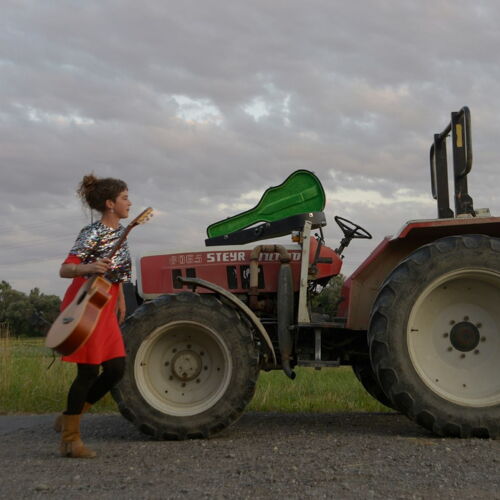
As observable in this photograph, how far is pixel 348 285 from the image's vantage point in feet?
20.2

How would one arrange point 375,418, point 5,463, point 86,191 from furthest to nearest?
point 375,418 → point 86,191 → point 5,463

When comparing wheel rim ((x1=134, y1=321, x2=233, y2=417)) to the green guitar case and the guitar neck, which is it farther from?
the green guitar case

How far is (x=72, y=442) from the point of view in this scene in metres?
4.63

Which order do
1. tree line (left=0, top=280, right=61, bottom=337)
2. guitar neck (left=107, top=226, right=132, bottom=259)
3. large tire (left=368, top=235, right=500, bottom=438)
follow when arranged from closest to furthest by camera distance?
guitar neck (left=107, top=226, right=132, bottom=259) < large tire (left=368, top=235, right=500, bottom=438) < tree line (left=0, top=280, right=61, bottom=337)

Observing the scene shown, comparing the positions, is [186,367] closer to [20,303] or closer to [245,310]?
[245,310]

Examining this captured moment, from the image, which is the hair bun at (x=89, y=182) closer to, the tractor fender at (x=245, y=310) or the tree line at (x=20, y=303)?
the tractor fender at (x=245, y=310)

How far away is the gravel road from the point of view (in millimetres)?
3572

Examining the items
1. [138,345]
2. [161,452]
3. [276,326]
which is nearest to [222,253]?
[276,326]

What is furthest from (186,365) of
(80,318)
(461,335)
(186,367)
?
(461,335)

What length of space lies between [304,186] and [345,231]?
2.02 feet

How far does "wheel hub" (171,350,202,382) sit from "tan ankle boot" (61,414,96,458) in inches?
40.1

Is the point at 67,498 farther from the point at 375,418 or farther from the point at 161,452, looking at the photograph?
the point at 375,418

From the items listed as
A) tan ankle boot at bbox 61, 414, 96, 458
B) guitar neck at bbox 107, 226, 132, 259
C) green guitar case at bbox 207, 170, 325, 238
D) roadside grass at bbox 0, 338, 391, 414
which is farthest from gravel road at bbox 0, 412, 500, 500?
green guitar case at bbox 207, 170, 325, 238

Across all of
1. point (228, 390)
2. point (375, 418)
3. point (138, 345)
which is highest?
point (138, 345)
